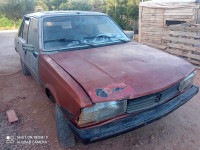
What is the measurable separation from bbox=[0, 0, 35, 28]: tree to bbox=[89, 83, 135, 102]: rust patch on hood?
66.9 ft

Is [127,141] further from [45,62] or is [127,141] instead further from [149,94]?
[45,62]

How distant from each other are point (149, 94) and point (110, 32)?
72.5 inches

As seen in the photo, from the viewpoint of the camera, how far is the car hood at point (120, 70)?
6.05 ft

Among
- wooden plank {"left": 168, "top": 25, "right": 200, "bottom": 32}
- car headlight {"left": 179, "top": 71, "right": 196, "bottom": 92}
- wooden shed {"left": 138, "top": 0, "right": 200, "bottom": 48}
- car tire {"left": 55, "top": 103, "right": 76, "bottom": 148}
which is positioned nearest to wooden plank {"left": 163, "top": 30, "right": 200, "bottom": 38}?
wooden plank {"left": 168, "top": 25, "right": 200, "bottom": 32}

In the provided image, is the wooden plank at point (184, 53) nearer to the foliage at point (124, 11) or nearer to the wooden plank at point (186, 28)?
the wooden plank at point (186, 28)

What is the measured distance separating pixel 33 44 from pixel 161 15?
7363mm

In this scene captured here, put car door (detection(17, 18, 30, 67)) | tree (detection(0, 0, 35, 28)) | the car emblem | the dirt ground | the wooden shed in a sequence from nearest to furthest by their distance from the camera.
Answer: the car emblem, the dirt ground, car door (detection(17, 18, 30, 67)), the wooden shed, tree (detection(0, 0, 35, 28))

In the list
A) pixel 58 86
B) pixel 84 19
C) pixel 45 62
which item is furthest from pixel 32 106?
pixel 84 19

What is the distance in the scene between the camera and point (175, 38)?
6336mm

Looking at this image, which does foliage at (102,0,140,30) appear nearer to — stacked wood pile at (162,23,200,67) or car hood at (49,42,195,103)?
stacked wood pile at (162,23,200,67)

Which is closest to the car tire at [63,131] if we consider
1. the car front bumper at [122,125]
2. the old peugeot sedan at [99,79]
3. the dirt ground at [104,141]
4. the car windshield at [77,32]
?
the old peugeot sedan at [99,79]

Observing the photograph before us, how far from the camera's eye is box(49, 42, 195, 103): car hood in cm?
184

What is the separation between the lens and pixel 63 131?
2252 mm

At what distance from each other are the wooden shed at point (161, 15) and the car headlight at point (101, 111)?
651 cm
